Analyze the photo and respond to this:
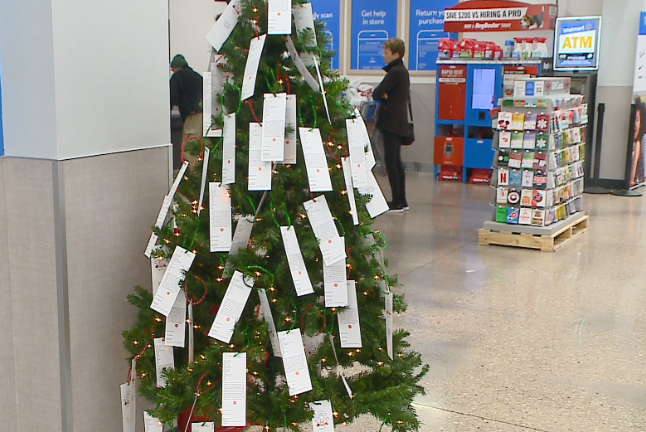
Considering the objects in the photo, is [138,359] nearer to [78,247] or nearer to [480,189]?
[78,247]

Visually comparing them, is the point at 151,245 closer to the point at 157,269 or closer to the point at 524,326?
the point at 157,269

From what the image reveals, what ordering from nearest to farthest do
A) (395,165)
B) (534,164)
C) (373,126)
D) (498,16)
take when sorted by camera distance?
Answer: (534,164) → (395,165) → (498,16) → (373,126)

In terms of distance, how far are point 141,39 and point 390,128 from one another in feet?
18.4

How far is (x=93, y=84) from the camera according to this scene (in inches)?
101

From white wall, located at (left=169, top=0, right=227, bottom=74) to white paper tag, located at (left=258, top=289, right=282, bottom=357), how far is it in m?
10.5

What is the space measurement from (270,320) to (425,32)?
9765 mm

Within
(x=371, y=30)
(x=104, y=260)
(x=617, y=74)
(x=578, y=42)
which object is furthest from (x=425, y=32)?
(x=104, y=260)

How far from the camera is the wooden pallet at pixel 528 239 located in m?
6.66

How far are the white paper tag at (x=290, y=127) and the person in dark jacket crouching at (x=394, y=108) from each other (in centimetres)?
577

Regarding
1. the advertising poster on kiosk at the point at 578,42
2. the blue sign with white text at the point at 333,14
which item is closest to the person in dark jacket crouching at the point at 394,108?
the advertising poster on kiosk at the point at 578,42

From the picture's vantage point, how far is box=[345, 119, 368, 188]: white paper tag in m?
2.46

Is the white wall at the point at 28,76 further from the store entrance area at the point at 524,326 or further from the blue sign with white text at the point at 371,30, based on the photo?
the blue sign with white text at the point at 371,30

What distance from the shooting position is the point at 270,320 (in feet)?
8.02

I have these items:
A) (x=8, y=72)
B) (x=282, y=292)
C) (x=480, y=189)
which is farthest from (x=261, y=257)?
(x=480, y=189)
